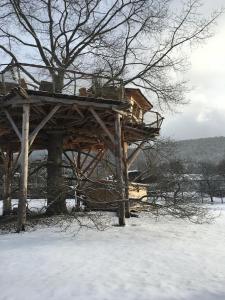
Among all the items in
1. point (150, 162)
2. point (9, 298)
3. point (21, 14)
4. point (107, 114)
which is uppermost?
point (21, 14)

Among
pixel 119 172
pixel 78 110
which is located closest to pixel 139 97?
pixel 78 110

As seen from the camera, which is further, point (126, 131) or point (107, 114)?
point (126, 131)

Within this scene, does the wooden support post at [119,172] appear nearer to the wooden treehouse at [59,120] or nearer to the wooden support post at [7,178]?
the wooden treehouse at [59,120]

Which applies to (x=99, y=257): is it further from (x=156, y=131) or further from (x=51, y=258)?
(x=156, y=131)

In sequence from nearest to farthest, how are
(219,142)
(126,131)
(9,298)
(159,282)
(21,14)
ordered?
(9,298) → (159,282) → (126,131) → (21,14) → (219,142)

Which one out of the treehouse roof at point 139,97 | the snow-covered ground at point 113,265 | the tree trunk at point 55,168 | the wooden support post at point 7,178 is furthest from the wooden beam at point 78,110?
Answer: the treehouse roof at point 139,97

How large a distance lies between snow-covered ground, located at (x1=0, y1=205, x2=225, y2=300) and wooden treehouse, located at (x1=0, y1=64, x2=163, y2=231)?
230cm

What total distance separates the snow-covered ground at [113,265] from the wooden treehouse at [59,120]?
2.30m

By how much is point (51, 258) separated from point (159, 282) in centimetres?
296

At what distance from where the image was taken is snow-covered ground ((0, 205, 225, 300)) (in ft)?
23.3

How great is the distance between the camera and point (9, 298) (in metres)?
6.93

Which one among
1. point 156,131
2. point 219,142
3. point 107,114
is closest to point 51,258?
point 107,114

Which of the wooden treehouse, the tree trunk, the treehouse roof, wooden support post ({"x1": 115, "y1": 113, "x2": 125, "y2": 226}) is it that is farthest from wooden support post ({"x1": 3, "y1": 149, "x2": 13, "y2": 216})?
wooden support post ({"x1": 115, "y1": 113, "x2": 125, "y2": 226})

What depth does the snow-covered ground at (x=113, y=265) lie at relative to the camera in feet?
23.3
